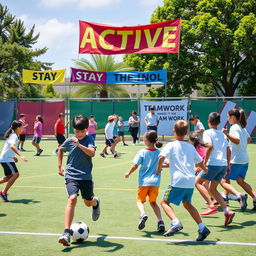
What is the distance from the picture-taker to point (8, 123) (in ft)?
→ 92.5

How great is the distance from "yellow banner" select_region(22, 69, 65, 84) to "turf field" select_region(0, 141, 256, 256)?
18.0m

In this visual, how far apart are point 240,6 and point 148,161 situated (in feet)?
93.7

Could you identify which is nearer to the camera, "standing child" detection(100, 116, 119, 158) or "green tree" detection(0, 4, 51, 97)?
"standing child" detection(100, 116, 119, 158)

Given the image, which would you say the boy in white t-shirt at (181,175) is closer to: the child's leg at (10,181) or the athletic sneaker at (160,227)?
the athletic sneaker at (160,227)

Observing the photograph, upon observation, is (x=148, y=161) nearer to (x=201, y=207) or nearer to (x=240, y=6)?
(x=201, y=207)

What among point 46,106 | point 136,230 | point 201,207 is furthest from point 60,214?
point 46,106

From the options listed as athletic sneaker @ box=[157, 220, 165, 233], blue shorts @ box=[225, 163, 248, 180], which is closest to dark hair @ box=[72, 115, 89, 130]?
athletic sneaker @ box=[157, 220, 165, 233]

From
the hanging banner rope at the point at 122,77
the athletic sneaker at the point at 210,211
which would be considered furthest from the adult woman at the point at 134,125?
the athletic sneaker at the point at 210,211

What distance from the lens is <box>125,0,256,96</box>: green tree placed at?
30641 millimetres

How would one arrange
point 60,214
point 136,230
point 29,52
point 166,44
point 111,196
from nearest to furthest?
point 136,230 → point 60,214 → point 111,196 → point 166,44 → point 29,52

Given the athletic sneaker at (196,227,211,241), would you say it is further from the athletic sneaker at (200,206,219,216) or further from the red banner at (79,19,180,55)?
the red banner at (79,19,180,55)

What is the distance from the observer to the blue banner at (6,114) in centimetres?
2812

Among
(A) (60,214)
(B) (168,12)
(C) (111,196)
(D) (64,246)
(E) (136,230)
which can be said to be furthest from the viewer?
(B) (168,12)

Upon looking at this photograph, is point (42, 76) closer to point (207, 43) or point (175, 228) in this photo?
point (207, 43)
